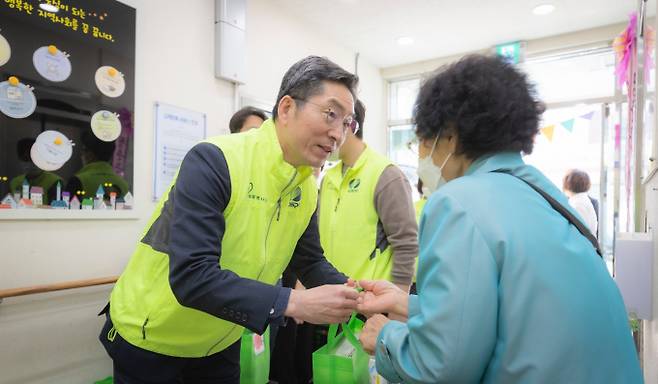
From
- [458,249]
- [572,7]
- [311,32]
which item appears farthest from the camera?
[311,32]

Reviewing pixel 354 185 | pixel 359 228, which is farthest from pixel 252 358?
pixel 354 185

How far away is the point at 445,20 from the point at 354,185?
276cm

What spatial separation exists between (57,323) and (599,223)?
476 centimetres

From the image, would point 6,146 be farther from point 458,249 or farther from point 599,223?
point 599,223

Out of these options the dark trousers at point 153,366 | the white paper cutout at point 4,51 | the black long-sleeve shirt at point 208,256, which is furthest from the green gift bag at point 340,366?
the white paper cutout at point 4,51

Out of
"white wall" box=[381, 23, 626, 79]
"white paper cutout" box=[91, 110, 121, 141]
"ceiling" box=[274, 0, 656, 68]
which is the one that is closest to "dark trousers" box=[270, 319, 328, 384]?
"white paper cutout" box=[91, 110, 121, 141]

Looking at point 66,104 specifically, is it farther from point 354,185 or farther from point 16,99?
point 354,185

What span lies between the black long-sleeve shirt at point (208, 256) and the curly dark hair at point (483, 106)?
0.50 meters

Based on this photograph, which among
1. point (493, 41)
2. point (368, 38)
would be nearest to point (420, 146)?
point (368, 38)

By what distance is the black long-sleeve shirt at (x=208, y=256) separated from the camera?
87 cm

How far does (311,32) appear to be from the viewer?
4.11 metres

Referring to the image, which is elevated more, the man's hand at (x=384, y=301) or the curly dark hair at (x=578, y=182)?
the curly dark hair at (x=578, y=182)

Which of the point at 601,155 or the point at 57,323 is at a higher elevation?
the point at 601,155

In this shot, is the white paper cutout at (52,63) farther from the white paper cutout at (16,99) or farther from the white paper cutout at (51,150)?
the white paper cutout at (51,150)
